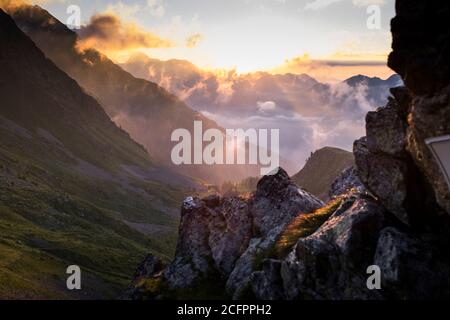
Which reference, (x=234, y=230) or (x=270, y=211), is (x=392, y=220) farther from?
(x=234, y=230)

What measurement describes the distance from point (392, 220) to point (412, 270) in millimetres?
4300

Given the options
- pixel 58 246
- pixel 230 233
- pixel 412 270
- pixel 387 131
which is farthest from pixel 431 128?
pixel 58 246

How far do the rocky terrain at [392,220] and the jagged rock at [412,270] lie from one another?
0.17 feet

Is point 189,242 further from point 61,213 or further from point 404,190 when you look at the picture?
point 61,213

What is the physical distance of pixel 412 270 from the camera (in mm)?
24453

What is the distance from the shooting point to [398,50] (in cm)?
2495

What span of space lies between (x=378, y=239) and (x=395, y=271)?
9.00ft

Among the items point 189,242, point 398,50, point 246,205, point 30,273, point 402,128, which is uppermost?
point 398,50

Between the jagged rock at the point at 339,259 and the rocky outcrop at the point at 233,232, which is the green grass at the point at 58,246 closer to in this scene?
the rocky outcrop at the point at 233,232

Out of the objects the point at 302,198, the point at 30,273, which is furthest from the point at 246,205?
the point at 30,273

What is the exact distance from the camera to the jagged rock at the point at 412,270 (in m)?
24.1

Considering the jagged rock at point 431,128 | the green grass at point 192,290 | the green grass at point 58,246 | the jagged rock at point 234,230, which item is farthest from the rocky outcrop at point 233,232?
the green grass at point 58,246

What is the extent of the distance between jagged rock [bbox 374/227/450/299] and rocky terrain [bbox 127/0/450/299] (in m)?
0.05

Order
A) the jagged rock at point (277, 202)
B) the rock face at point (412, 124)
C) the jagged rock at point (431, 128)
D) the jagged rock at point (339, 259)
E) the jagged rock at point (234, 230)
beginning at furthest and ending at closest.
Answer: the jagged rock at point (277, 202), the jagged rock at point (234, 230), the jagged rock at point (339, 259), the rock face at point (412, 124), the jagged rock at point (431, 128)
